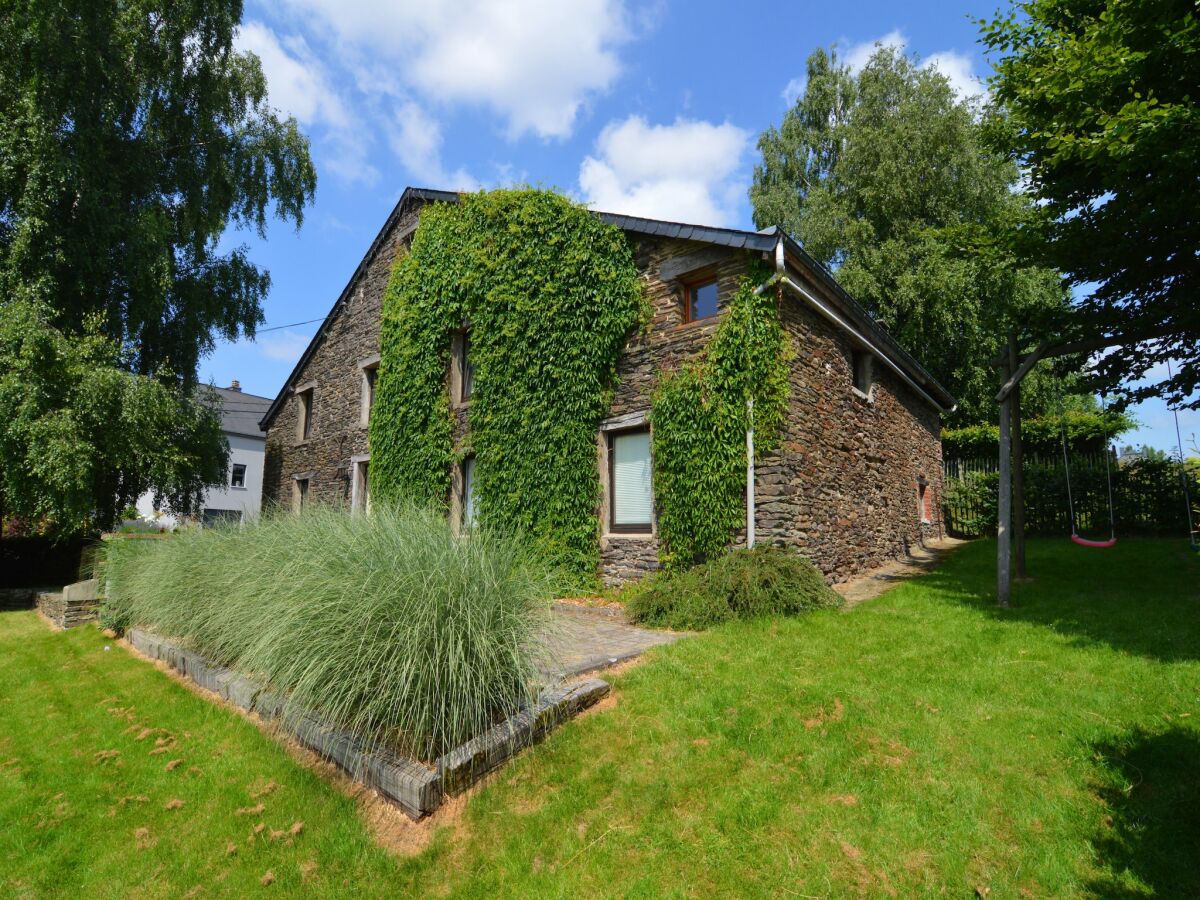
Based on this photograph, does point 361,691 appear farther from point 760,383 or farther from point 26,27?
point 26,27

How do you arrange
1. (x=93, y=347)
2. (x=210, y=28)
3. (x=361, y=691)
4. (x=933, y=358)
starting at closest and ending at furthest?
1. (x=361, y=691)
2. (x=93, y=347)
3. (x=210, y=28)
4. (x=933, y=358)

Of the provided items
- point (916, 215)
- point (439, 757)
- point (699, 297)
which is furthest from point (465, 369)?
point (916, 215)

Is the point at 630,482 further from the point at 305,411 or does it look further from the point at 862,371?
the point at 305,411

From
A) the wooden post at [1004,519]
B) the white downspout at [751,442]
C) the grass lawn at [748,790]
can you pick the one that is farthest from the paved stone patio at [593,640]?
the wooden post at [1004,519]

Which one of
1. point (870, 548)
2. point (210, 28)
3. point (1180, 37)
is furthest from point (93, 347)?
point (1180, 37)

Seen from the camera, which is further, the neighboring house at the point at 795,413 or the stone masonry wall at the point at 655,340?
the stone masonry wall at the point at 655,340

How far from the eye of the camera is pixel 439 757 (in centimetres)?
365

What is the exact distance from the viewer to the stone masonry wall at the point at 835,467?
804 centimetres

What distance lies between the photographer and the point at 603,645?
5.89m

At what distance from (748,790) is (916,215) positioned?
69.1ft

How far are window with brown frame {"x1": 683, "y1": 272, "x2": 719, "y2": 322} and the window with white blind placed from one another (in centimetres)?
187

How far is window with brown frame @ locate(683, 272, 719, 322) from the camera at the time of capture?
900 cm

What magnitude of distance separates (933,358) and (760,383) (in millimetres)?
14314

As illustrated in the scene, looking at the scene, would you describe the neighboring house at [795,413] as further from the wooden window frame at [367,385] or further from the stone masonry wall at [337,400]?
the wooden window frame at [367,385]
